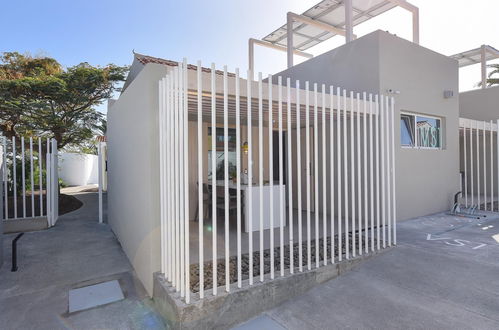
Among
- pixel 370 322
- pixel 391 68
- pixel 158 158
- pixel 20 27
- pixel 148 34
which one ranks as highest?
pixel 20 27

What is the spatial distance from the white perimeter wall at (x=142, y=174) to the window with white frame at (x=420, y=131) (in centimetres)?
573

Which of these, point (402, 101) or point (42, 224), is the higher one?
point (402, 101)

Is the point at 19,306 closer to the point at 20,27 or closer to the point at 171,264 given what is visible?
the point at 171,264

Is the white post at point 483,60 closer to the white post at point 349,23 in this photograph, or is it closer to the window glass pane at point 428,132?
the window glass pane at point 428,132

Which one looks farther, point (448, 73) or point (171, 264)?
point (448, 73)

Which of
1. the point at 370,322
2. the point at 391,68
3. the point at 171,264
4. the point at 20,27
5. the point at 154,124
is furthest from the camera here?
the point at 20,27

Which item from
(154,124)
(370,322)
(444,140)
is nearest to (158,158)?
(154,124)

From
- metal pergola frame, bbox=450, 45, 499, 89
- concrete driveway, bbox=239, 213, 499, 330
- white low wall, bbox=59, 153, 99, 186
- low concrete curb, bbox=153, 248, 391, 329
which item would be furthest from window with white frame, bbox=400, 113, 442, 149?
white low wall, bbox=59, 153, 99, 186

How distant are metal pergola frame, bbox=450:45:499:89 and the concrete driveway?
8977 millimetres

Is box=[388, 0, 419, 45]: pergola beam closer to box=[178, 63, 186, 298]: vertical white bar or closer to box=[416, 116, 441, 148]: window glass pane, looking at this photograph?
box=[416, 116, 441, 148]: window glass pane

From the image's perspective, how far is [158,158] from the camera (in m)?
3.22

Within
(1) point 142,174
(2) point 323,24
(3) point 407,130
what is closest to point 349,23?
(2) point 323,24

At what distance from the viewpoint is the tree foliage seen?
9.91 metres

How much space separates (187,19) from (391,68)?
5.45 m
